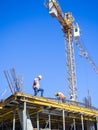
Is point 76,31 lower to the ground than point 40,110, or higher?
higher

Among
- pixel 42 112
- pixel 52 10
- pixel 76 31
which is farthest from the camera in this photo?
pixel 76 31

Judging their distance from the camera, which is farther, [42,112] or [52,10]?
[52,10]

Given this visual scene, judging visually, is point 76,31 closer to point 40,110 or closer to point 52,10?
point 52,10

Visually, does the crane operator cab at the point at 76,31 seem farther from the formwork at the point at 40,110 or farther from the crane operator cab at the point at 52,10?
the formwork at the point at 40,110

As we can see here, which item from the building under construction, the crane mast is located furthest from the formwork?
the crane mast

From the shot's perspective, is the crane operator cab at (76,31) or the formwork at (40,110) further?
the crane operator cab at (76,31)

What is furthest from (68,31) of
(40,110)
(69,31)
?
(40,110)

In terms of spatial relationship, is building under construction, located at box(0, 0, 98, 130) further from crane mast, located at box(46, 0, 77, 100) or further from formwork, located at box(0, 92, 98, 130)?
crane mast, located at box(46, 0, 77, 100)

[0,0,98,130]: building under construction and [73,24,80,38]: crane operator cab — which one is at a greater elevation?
[73,24,80,38]: crane operator cab

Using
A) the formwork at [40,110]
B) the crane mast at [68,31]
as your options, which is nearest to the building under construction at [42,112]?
the formwork at [40,110]

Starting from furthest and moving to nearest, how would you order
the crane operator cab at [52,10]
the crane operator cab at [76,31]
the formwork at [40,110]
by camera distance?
the crane operator cab at [76,31] < the crane operator cab at [52,10] < the formwork at [40,110]

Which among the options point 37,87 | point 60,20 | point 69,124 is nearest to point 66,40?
point 60,20

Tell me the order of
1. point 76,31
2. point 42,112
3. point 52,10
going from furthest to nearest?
point 76,31, point 52,10, point 42,112

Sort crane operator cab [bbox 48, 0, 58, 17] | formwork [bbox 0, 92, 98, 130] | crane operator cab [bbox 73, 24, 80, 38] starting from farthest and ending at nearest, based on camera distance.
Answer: crane operator cab [bbox 73, 24, 80, 38]
crane operator cab [bbox 48, 0, 58, 17]
formwork [bbox 0, 92, 98, 130]
